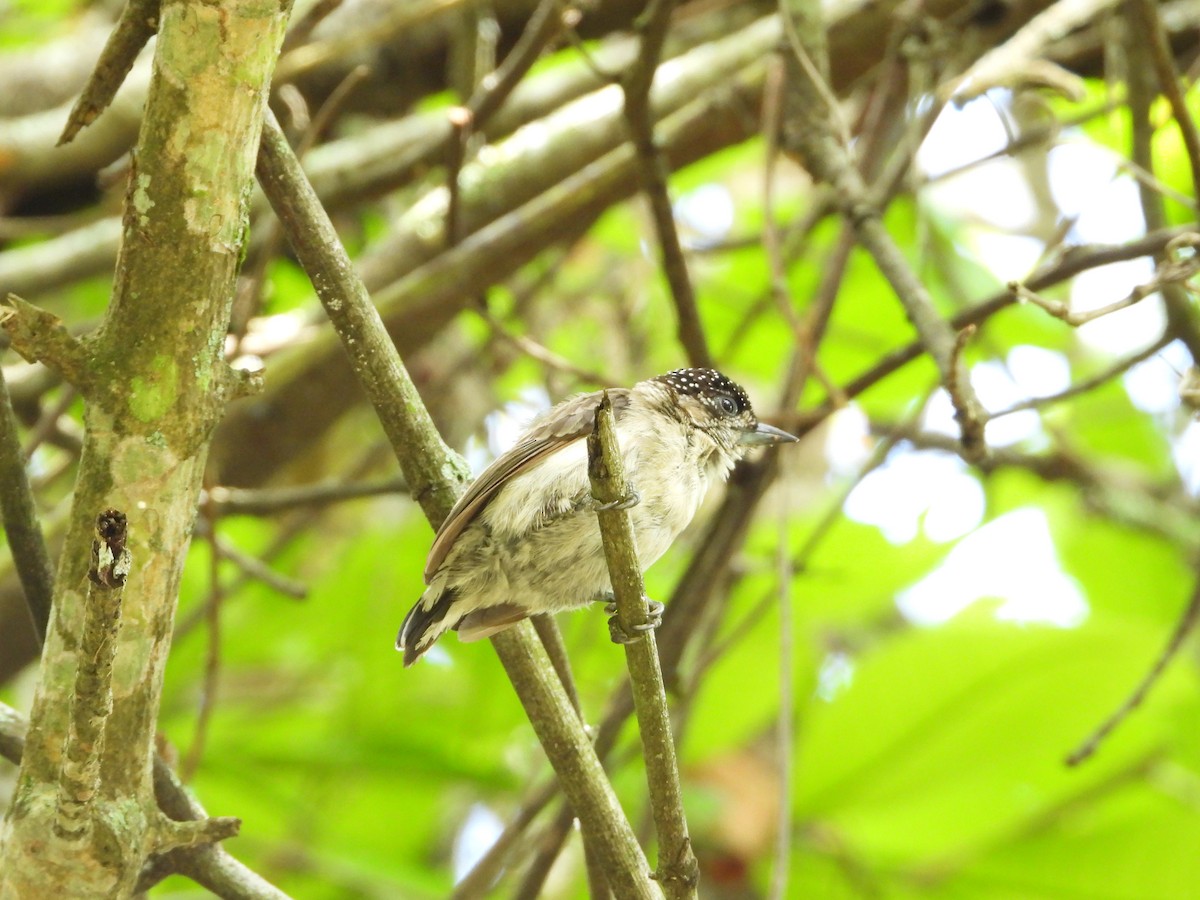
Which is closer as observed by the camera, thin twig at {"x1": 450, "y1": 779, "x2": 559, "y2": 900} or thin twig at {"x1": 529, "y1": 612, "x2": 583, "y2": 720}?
thin twig at {"x1": 529, "y1": 612, "x2": 583, "y2": 720}

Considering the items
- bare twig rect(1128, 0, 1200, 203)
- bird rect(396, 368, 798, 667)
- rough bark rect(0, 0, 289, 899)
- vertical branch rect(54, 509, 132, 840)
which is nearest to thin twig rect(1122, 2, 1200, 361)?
bare twig rect(1128, 0, 1200, 203)

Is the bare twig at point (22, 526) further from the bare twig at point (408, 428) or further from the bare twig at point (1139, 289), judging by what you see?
the bare twig at point (1139, 289)

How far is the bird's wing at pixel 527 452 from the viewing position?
231cm

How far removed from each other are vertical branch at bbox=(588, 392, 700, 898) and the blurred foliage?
1412 millimetres

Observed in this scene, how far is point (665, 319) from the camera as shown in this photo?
5684 mm

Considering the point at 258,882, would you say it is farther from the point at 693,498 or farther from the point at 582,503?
the point at 693,498

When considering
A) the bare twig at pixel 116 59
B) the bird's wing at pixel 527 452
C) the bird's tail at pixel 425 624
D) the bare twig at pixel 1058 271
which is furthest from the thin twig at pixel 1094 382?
the bare twig at pixel 116 59

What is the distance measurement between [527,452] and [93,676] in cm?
139

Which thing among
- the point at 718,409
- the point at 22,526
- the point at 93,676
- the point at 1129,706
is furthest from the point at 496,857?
the point at 93,676

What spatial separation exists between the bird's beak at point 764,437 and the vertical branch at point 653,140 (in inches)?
15.3

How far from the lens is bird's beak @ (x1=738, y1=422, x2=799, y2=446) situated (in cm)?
322

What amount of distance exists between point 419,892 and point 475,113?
94.4 inches

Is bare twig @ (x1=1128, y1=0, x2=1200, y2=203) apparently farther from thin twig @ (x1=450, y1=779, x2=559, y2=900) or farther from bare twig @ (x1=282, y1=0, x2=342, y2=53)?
thin twig @ (x1=450, y1=779, x2=559, y2=900)

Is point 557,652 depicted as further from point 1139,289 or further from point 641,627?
point 1139,289
